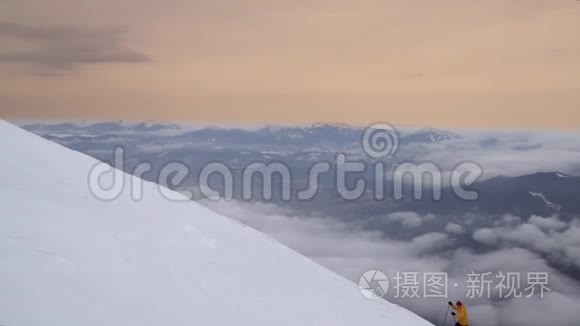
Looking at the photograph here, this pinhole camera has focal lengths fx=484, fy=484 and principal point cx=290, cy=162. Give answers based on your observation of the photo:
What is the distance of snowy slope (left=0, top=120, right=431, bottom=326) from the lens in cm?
736

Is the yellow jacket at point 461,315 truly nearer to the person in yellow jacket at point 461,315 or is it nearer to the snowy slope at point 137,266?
the person in yellow jacket at point 461,315

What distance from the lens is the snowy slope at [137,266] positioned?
7.36m

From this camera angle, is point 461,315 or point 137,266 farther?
point 461,315

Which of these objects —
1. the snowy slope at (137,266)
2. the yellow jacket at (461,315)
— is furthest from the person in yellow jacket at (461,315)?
the snowy slope at (137,266)

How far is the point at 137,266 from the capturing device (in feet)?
31.5

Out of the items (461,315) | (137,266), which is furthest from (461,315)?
(137,266)

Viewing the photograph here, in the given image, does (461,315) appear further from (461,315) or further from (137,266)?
(137,266)

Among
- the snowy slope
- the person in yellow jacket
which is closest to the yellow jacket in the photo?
the person in yellow jacket

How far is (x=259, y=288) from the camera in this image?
1074 centimetres

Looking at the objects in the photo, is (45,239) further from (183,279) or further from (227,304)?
(227,304)

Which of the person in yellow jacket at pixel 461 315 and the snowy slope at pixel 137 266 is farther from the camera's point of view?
the person in yellow jacket at pixel 461 315

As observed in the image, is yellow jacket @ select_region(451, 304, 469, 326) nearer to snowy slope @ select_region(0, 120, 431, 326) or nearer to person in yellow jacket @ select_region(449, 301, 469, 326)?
person in yellow jacket @ select_region(449, 301, 469, 326)

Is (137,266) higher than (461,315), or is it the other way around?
(137,266)

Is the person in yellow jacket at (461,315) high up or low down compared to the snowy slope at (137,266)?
down
